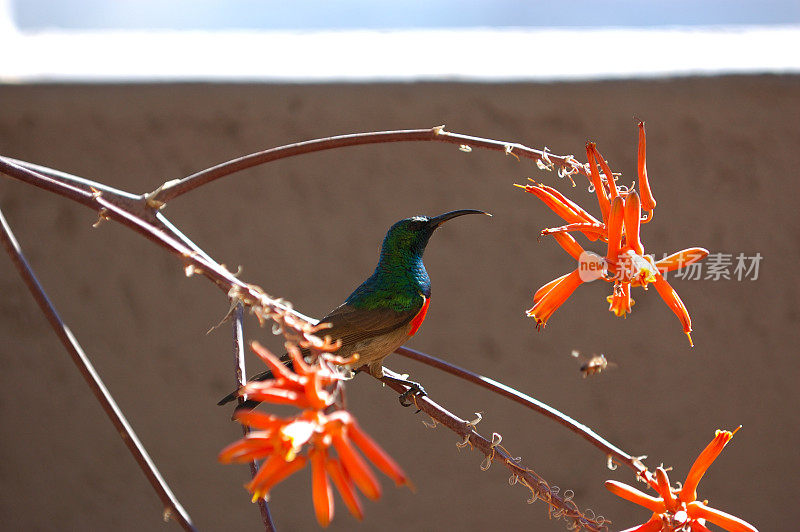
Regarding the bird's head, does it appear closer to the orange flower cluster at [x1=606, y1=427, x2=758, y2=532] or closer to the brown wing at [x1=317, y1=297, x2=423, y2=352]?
the brown wing at [x1=317, y1=297, x2=423, y2=352]

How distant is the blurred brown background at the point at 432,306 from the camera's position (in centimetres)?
126

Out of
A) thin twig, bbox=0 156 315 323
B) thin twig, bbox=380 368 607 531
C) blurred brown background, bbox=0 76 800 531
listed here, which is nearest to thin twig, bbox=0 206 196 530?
thin twig, bbox=0 156 315 323

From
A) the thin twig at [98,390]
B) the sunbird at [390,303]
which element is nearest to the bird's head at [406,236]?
the sunbird at [390,303]

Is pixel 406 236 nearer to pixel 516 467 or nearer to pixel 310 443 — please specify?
pixel 516 467

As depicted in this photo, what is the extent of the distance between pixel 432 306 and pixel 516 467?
85 cm

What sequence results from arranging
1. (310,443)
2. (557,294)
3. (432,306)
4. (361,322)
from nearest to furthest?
(310,443) < (557,294) < (361,322) < (432,306)

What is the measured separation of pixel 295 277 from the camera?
1.32m

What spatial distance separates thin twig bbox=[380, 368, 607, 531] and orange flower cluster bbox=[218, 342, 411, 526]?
19 cm

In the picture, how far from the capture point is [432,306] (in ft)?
4.32

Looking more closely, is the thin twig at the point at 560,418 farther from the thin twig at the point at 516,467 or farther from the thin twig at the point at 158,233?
the thin twig at the point at 158,233

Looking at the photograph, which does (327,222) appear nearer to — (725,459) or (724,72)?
(724,72)

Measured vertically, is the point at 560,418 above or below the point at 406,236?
below

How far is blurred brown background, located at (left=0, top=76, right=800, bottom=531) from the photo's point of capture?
4.15 ft

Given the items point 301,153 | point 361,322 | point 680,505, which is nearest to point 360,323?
point 361,322
